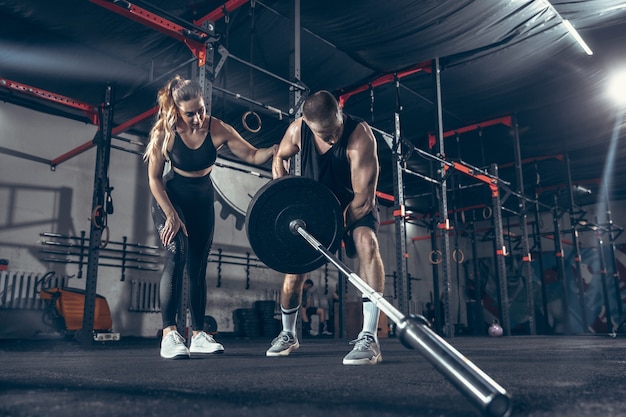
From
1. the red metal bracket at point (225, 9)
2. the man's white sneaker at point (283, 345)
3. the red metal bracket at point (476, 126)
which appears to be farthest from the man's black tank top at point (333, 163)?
the red metal bracket at point (476, 126)

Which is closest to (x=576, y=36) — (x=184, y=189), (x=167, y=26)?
(x=167, y=26)

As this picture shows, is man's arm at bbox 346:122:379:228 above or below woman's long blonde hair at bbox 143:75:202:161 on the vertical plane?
below

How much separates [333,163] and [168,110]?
0.77 m

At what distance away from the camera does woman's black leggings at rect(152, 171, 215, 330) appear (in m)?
2.07

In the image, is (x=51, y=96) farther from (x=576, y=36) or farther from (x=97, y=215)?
(x=576, y=36)

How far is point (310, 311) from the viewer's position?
28.0 feet

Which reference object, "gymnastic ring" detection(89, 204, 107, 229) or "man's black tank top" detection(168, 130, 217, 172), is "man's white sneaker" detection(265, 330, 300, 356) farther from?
"gymnastic ring" detection(89, 204, 107, 229)

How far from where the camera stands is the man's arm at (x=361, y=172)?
207 cm

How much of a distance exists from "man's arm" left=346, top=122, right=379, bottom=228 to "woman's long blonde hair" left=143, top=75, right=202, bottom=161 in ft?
2.39

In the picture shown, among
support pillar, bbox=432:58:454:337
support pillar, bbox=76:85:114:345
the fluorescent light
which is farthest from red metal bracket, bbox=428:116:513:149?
support pillar, bbox=76:85:114:345

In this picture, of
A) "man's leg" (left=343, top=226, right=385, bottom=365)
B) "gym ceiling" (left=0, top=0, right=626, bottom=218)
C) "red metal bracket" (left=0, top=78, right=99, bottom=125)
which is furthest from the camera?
"red metal bracket" (left=0, top=78, right=99, bottom=125)

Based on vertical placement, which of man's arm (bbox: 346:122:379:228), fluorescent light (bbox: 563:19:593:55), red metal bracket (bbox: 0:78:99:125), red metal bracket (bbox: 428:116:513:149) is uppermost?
fluorescent light (bbox: 563:19:593:55)

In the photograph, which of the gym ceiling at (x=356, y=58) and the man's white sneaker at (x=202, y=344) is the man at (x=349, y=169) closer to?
the man's white sneaker at (x=202, y=344)

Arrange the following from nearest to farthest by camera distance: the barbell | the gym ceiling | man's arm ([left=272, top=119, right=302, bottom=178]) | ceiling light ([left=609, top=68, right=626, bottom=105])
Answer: the barbell → man's arm ([left=272, top=119, right=302, bottom=178]) → the gym ceiling → ceiling light ([left=609, top=68, right=626, bottom=105])
